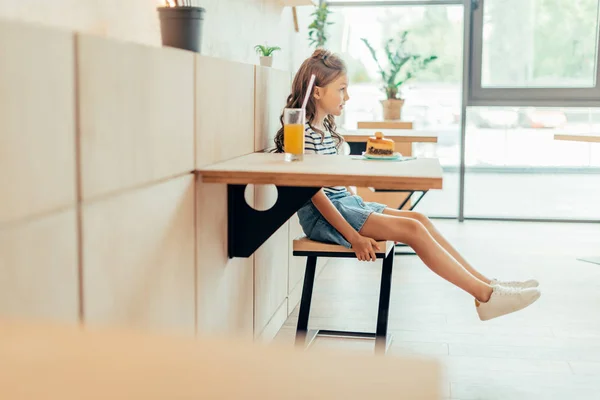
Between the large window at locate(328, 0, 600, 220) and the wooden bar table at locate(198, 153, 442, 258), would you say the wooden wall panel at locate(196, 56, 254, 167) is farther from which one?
the large window at locate(328, 0, 600, 220)

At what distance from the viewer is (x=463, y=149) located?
18.4ft

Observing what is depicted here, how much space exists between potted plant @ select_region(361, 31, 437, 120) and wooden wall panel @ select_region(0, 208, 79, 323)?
13.9 ft

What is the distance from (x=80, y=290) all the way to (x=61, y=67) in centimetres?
36

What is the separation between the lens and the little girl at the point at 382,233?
250 cm

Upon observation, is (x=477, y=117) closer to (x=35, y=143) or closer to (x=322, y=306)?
(x=322, y=306)

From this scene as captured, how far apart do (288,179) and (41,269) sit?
0.93 metres

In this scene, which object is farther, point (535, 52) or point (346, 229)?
point (535, 52)

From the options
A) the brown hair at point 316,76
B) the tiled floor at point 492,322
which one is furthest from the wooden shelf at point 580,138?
the brown hair at point 316,76

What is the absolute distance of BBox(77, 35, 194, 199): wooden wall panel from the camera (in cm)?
131

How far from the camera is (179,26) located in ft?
6.41

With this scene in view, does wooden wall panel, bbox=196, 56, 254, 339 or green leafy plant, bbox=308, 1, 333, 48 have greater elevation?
green leafy plant, bbox=308, 1, 333, 48

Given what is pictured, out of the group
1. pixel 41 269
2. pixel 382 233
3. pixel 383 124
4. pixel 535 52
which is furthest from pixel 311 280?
pixel 535 52

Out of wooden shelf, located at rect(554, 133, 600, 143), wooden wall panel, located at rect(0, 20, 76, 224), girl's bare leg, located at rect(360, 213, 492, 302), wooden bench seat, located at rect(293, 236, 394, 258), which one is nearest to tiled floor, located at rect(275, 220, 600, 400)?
girl's bare leg, located at rect(360, 213, 492, 302)

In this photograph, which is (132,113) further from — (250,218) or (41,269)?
(250,218)
